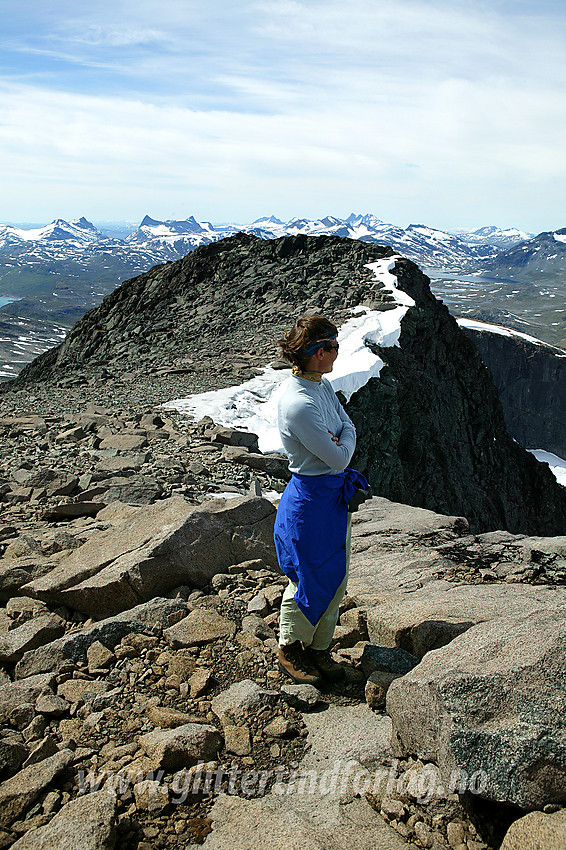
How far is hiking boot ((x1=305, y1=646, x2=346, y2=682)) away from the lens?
4992mm

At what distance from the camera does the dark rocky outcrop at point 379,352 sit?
21.5 metres

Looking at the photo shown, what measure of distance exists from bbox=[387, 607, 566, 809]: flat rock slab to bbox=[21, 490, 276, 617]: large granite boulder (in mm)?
2955

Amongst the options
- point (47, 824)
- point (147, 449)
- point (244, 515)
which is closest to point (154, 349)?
point (147, 449)

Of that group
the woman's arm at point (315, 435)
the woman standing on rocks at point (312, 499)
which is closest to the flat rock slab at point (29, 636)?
the woman standing on rocks at point (312, 499)

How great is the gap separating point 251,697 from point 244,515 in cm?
280

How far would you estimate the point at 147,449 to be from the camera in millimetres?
12125

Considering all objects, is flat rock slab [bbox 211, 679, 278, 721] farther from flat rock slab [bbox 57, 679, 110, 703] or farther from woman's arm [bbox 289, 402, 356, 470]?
woman's arm [bbox 289, 402, 356, 470]

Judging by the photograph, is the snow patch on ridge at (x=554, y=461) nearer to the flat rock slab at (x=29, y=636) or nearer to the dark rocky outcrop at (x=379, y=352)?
the dark rocky outcrop at (x=379, y=352)

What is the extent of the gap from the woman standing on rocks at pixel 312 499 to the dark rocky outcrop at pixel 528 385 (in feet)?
369

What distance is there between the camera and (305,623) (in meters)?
5.00

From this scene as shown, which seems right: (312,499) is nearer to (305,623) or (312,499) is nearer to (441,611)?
(305,623)

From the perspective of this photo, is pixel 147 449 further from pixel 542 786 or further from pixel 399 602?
pixel 542 786

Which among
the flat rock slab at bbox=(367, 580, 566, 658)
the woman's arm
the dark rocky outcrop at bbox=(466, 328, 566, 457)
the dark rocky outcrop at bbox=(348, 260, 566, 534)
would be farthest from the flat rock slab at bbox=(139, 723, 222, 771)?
the dark rocky outcrop at bbox=(466, 328, 566, 457)

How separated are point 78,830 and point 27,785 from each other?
62 centimetres
